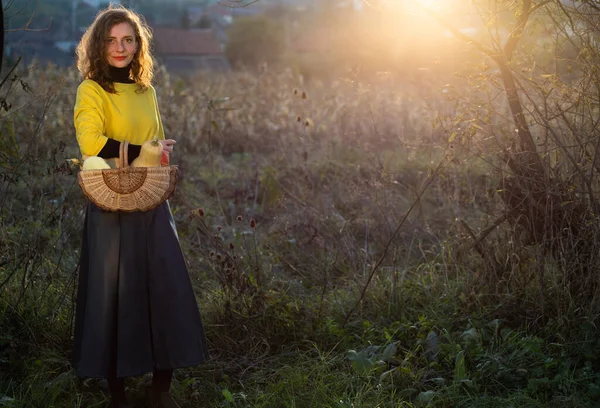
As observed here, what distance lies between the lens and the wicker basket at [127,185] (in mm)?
3221

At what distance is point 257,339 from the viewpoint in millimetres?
4312

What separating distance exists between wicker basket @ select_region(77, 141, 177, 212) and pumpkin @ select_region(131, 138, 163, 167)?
60mm

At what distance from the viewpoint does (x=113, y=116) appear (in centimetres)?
341

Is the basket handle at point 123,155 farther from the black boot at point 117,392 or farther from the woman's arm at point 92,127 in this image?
the black boot at point 117,392

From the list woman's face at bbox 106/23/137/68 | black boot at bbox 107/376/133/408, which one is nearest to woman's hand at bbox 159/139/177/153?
woman's face at bbox 106/23/137/68

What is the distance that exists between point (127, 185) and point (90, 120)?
1.04 feet

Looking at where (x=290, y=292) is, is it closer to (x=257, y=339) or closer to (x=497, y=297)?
(x=257, y=339)

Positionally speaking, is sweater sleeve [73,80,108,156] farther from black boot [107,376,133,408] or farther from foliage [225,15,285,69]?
foliage [225,15,285,69]

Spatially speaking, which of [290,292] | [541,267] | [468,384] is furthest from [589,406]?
[290,292]

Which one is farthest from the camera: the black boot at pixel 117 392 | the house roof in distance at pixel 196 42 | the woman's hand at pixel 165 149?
the house roof in distance at pixel 196 42

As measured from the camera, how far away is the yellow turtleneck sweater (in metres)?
3.30

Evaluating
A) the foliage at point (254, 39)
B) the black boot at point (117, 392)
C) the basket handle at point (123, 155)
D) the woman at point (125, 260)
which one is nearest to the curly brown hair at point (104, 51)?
the woman at point (125, 260)

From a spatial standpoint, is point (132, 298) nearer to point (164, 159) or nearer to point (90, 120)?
point (164, 159)

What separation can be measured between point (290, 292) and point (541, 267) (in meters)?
1.56
